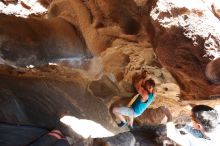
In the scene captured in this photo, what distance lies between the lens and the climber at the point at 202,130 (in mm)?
3182

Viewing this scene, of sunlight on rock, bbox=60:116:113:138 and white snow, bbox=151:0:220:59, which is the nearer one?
white snow, bbox=151:0:220:59

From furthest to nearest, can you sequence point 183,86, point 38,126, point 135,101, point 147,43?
1. point 135,101
2. point 38,126
3. point 147,43
4. point 183,86

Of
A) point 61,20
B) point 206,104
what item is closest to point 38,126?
point 61,20

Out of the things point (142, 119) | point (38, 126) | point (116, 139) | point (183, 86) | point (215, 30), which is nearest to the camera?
point (215, 30)

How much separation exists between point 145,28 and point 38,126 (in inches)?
67.7

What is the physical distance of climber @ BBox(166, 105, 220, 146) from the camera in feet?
10.4

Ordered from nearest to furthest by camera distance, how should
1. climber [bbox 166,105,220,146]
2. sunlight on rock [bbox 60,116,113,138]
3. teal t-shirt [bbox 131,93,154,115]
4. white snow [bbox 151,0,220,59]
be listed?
1. white snow [bbox 151,0,220,59]
2. climber [bbox 166,105,220,146]
3. sunlight on rock [bbox 60,116,113,138]
4. teal t-shirt [bbox 131,93,154,115]

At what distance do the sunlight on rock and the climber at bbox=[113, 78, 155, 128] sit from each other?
0.34 metres

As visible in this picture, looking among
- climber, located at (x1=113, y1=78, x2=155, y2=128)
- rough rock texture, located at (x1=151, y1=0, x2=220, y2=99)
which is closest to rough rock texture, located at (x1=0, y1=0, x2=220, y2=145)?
rough rock texture, located at (x1=151, y1=0, x2=220, y2=99)

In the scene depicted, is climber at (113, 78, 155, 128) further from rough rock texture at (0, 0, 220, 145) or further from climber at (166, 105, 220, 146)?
climber at (166, 105, 220, 146)

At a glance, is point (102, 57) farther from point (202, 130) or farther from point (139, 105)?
point (202, 130)

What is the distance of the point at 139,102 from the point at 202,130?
1070mm

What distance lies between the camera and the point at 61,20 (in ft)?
11.9

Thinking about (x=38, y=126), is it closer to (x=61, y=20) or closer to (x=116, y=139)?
(x=116, y=139)
